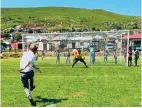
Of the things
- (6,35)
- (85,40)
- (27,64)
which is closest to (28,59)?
(27,64)

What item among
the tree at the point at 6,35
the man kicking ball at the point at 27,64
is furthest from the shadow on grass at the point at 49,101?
the tree at the point at 6,35

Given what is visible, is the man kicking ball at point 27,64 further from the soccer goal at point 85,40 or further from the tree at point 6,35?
the tree at point 6,35

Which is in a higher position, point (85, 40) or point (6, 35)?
point (6, 35)

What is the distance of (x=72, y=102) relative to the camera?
522 inches

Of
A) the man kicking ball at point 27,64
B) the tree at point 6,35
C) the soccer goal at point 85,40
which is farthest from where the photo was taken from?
the tree at point 6,35

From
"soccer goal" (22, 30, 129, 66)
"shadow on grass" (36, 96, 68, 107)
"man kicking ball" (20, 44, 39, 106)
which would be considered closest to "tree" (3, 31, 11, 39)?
"soccer goal" (22, 30, 129, 66)

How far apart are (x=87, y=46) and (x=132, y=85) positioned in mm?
25155

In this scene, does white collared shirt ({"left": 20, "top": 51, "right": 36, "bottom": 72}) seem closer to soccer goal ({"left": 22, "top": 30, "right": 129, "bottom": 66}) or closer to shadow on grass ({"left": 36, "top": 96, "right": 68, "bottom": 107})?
shadow on grass ({"left": 36, "top": 96, "right": 68, "bottom": 107})

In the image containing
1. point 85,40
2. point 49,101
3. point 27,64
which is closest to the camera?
point 27,64

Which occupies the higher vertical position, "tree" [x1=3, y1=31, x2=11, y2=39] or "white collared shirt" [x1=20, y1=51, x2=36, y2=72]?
"tree" [x1=3, y1=31, x2=11, y2=39]

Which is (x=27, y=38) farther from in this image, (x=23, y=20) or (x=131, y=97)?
(x=23, y=20)

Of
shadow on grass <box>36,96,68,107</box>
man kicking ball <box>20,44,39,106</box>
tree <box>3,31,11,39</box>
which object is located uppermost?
tree <box>3,31,11,39</box>

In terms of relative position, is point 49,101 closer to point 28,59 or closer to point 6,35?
point 28,59

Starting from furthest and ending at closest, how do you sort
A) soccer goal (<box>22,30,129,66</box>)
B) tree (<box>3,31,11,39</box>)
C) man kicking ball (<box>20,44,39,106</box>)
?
tree (<box>3,31,11,39</box>)
soccer goal (<box>22,30,129,66</box>)
man kicking ball (<box>20,44,39,106</box>)
